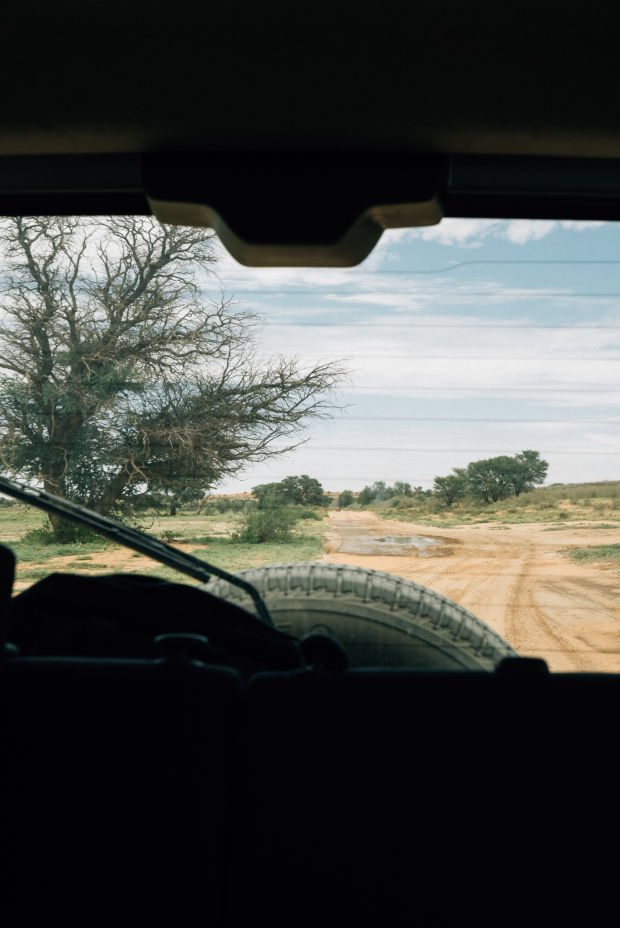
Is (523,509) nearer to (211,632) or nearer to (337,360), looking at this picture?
(337,360)

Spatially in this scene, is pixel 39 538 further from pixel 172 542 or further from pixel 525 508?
pixel 525 508

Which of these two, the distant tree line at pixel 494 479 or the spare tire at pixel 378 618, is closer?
the spare tire at pixel 378 618

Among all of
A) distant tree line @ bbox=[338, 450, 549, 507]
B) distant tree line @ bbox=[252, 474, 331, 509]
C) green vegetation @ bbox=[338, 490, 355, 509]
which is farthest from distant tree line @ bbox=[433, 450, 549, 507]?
distant tree line @ bbox=[252, 474, 331, 509]

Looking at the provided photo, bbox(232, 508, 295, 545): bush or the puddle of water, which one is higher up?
bbox(232, 508, 295, 545): bush

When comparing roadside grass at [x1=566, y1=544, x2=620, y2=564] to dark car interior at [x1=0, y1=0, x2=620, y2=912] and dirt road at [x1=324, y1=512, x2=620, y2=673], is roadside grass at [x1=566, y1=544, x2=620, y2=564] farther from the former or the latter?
dark car interior at [x1=0, y1=0, x2=620, y2=912]

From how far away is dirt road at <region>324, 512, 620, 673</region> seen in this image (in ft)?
6.44

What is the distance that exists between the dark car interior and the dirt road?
2.47ft

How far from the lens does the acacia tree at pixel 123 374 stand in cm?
205

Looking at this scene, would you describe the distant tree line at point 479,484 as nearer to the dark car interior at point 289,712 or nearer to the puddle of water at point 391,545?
the puddle of water at point 391,545

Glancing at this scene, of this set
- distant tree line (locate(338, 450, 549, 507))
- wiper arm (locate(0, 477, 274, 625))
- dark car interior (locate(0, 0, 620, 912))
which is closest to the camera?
dark car interior (locate(0, 0, 620, 912))

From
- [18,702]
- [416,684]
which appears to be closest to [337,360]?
[416,684]

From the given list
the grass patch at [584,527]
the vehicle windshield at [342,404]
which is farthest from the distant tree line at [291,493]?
the grass patch at [584,527]

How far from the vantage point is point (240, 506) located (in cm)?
212

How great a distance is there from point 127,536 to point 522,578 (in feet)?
4.06
